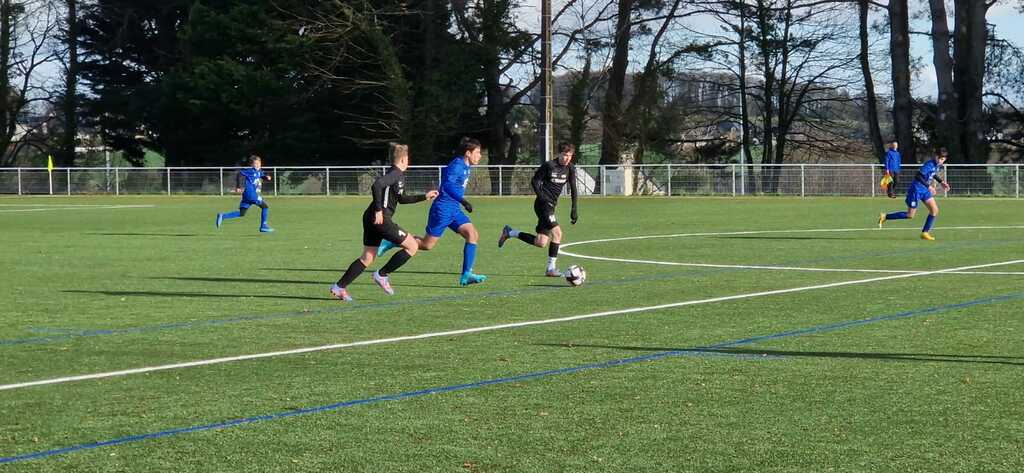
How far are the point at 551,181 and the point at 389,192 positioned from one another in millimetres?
3149

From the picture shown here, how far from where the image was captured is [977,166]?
159ft

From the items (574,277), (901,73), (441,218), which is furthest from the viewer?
(901,73)

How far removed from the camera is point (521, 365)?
9.24 m

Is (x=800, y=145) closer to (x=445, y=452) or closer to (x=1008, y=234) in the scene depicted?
(x=1008, y=234)

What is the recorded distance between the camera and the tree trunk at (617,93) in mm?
60531

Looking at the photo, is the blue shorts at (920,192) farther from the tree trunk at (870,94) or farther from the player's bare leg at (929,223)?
the tree trunk at (870,94)

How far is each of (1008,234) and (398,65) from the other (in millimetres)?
37093

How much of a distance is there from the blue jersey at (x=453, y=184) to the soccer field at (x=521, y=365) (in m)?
0.96

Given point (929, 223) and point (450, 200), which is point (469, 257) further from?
point (929, 223)

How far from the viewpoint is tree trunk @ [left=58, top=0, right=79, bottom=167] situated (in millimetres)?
69394

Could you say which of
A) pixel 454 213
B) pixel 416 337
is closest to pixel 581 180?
pixel 454 213

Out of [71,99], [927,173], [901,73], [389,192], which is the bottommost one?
[389,192]

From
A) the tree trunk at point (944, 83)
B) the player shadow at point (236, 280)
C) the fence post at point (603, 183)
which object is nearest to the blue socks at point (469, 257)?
the player shadow at point (236, 280)

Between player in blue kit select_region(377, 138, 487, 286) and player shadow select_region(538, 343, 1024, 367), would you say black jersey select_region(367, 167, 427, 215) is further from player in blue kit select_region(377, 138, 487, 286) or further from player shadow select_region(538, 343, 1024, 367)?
player shadow select_region(538, 343, 1024, 367)
